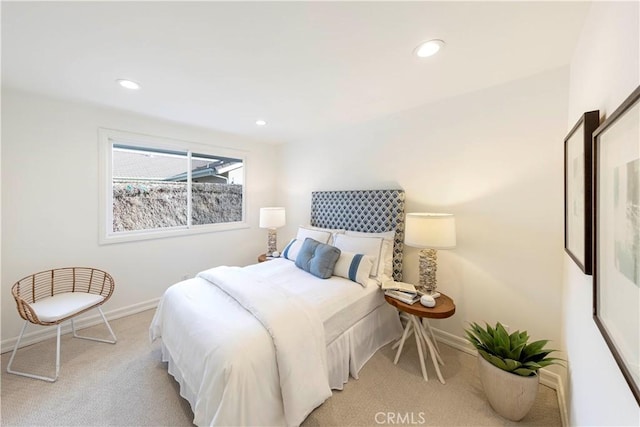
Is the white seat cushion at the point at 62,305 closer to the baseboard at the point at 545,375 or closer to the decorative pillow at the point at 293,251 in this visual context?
the decorative pillow at the point at 293,251

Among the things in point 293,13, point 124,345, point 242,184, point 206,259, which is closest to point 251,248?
point 206,259

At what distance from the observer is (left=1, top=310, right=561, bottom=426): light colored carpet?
5.10ft

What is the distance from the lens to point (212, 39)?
1478 mm

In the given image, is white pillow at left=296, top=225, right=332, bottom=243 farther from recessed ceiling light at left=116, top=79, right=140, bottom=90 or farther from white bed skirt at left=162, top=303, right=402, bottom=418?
recessed ceiling light at left=116, top=79, right=140, bottom=90

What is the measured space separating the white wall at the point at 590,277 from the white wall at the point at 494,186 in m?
0.22

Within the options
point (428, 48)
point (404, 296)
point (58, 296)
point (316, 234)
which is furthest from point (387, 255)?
point (58, 296)

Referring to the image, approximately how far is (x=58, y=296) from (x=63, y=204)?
0.91 meters

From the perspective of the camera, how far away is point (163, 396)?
1723mm

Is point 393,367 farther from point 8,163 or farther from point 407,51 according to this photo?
point 8,163

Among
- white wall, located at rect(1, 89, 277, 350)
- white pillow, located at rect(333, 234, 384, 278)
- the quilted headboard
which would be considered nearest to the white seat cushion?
white wall, located at rect(1, 89, 277, 350)

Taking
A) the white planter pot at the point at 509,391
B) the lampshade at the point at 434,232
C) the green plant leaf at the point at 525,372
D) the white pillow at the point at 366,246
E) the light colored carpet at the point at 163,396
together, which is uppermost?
the lampshade at the point at 434,232

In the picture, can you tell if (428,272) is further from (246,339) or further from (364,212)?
(246,339)

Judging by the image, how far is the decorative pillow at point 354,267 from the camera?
7.43 ft

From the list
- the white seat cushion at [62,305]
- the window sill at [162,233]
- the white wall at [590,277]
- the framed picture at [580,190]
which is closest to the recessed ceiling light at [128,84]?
the window sill at [162,233]
